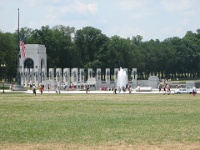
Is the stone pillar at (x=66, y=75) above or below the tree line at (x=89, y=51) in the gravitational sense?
below

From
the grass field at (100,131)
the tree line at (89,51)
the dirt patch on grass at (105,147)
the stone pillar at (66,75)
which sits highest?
the tree line at (89,51)

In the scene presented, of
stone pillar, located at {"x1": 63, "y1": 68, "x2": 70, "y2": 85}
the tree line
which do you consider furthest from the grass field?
the tree line

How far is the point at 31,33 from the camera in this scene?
14812 cm

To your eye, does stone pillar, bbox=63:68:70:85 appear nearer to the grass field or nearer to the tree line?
the tree line

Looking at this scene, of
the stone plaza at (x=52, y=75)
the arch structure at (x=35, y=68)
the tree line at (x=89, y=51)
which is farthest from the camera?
the tree line at (x=89, y=51)

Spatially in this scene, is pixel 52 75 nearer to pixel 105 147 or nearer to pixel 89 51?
pixel 89 51

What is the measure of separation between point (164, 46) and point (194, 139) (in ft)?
497

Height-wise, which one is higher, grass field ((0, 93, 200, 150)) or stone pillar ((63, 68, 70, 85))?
stone pillar ((63, 68, 70, 85))

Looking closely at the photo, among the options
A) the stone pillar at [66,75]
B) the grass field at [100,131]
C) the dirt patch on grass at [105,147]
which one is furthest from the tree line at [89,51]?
the dirt patch on grass at [105,147]

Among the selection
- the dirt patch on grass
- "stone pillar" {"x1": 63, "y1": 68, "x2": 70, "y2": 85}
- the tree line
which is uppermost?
the tree line

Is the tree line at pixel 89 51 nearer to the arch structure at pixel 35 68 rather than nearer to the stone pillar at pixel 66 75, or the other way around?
the arch structure at pixel 35 68

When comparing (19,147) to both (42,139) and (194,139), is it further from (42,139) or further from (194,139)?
(194,139)

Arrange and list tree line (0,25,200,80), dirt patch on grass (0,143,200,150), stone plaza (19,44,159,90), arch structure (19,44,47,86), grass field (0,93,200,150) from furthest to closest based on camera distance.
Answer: tree line (0,25,200,80) < arch structure (19,44,47,86) < stone plaza (19,44,159,90) < grass field (0,93,200,150) < dirt patch on grass (0,143,200,150)

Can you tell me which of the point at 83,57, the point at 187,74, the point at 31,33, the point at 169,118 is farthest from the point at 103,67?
the point at 169,118
